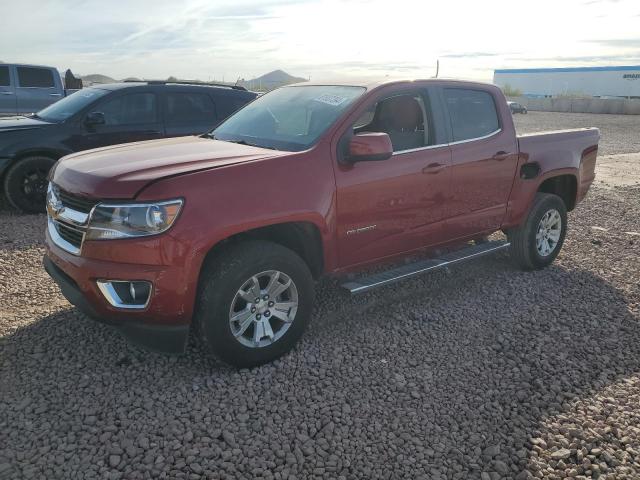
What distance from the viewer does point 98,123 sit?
711 centimetres

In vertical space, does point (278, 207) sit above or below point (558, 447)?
above

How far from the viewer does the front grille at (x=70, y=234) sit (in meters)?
3.22

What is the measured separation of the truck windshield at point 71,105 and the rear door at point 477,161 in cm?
506

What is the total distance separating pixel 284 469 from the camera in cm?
266

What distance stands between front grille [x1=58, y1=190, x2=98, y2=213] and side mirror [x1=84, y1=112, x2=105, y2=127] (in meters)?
3.99

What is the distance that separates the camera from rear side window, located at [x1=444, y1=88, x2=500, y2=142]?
4.58m

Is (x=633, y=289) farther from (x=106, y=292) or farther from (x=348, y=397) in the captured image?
(x=106, y=292)

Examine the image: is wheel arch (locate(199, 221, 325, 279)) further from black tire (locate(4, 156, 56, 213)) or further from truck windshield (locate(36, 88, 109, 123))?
truck windshield (locate(36, 88, 109, 123))

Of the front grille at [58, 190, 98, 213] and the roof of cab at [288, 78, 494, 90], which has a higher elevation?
the roof of cab at [288, 78, 494, 90]

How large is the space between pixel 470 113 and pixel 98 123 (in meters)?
4.88

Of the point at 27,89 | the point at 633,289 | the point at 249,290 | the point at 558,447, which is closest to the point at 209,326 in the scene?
the point at 249,290

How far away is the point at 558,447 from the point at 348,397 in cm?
118

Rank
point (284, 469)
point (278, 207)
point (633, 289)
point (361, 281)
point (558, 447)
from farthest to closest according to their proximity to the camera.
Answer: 1. point (633, 289)
2. point (361, 281)
3. point (278, 207)
4. point (558, 447)
5. point (284, 469)

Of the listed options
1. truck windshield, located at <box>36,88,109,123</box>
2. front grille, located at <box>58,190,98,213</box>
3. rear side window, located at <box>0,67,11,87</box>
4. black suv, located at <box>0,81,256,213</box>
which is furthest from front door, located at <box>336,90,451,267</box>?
rear side window, located at <box>0,67,11,87</box>
